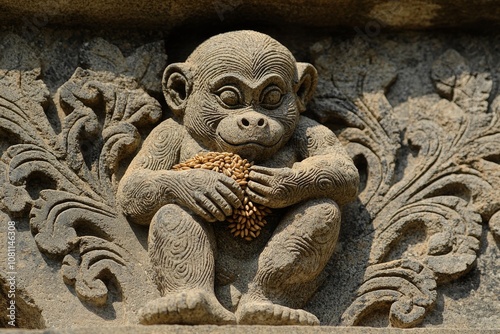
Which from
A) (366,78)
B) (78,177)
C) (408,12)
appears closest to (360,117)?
(366,78)

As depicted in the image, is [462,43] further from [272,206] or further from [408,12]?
[272,206]

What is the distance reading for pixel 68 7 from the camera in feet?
17.4

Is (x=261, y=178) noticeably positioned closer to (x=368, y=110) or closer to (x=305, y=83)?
(x=305, y=83)

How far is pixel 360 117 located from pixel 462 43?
66 centimetres

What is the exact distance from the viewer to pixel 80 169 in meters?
5.10

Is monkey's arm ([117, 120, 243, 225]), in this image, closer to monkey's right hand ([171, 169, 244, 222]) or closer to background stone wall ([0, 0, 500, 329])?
monkey's right hand ([171, 169, 244, 222])

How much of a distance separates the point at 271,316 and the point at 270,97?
97 cm

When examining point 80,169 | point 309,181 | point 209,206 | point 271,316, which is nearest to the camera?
point 271,316

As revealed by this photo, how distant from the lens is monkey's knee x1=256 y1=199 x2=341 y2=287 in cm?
476

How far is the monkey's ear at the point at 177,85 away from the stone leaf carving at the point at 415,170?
2.12 ft

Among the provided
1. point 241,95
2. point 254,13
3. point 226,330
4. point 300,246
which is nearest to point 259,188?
point 300,246

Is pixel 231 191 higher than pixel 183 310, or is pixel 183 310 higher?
pixel 231 191

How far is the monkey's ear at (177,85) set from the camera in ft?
16.8

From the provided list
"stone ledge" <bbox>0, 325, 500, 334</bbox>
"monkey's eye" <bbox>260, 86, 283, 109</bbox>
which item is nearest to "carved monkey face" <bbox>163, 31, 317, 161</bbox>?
"monkey's eye" <bbox>260, 86, 283, 109</bbox>
